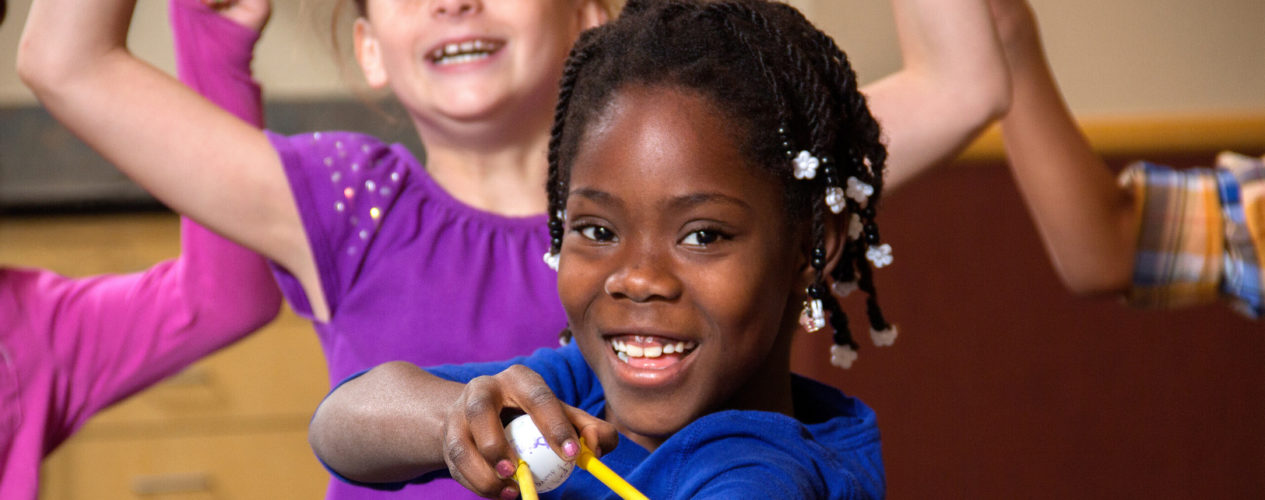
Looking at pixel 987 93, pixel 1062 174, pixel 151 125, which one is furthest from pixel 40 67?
pixel 1062 174

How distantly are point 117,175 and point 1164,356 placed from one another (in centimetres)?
155

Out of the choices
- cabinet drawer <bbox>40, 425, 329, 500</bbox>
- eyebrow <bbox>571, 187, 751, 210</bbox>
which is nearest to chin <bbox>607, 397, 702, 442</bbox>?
eyebrow <bbox>571, 187, 751, 210</bbox>

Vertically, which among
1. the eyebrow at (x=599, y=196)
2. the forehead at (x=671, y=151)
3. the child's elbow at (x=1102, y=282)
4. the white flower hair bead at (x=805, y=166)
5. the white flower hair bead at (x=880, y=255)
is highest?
the forehead at (x=671, y=151)

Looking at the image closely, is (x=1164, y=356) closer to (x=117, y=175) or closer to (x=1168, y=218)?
(x=1168, y=218)

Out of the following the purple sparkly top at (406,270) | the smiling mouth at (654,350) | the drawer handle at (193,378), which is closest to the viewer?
the smiling mouth at (654,350)

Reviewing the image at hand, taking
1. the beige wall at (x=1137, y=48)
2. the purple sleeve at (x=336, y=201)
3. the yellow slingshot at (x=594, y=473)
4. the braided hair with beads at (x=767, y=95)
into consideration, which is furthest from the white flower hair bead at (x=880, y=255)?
the beige wall at (x=1137, y=48)

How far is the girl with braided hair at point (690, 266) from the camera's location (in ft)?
2.03

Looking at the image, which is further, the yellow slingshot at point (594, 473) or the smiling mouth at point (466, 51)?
the smiling mouth at point (466, 51)

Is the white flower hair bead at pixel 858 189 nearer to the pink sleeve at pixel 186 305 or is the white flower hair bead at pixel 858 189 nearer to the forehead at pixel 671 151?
the forehead at pixel 671 151

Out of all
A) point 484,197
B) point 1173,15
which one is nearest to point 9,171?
point 484,197

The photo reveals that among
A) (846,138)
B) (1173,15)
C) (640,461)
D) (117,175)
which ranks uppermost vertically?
(846,138)

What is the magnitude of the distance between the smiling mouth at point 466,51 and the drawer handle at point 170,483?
1.26 metres

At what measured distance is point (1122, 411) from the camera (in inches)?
70.1

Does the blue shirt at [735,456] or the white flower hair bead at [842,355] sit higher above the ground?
the blue shirt at [735,456]
